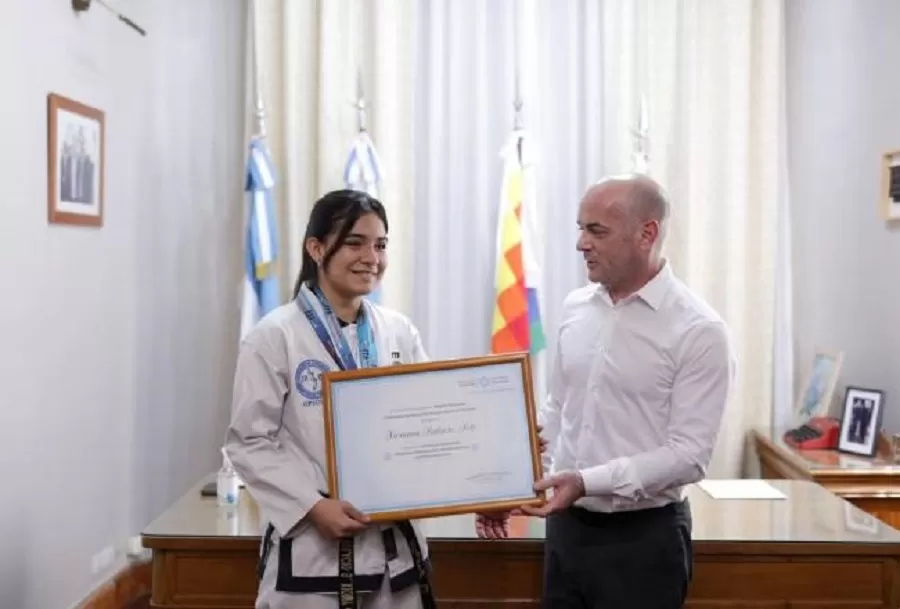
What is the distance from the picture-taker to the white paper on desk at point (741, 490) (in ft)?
9.22

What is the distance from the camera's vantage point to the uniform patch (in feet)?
6.01

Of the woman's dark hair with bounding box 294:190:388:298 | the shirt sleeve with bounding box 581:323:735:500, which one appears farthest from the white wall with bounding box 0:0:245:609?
the shirt sleeve with bounding box 581:323:735:500

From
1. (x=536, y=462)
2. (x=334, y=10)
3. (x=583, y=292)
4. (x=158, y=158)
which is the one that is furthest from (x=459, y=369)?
(x=334, y=10)

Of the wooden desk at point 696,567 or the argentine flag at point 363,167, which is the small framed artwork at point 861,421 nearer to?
the wooden desk at point 696,567

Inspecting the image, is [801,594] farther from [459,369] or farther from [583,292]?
[459,369]

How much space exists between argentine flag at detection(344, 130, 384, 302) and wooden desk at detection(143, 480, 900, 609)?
6.51 ft

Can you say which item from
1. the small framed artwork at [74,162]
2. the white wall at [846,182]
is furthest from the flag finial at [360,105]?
the white wall at [846,182]

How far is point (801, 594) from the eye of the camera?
2404mm

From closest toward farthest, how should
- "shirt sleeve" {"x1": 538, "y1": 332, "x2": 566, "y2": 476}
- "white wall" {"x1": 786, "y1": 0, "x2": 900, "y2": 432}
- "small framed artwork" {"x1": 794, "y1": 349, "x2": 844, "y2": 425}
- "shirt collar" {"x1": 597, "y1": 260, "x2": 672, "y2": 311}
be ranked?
"shirt collar" {"x1": 597, "y1": 260, "x2": 672, "y2": 311} < "shirt sleeve" {"x1": 538, "y1": 332, "x2": 566, "y2": 476} < "white wall" {"x1": 786, "y1": 0, "x2": 900, "y2": 432} < "small framed artwork" {"x1": 794, "y1": 349, "x2": 844, "y2": 425}

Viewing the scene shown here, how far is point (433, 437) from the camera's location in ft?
6.30

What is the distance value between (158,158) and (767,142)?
8.92 feet

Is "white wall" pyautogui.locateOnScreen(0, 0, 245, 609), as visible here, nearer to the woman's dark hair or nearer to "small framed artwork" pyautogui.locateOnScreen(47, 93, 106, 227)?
"small framed artwork" pyautogui.locateOnScreen(47, 93, 106, 227)

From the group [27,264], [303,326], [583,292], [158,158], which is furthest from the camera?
[158,158]

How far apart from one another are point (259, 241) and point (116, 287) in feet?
2.37
